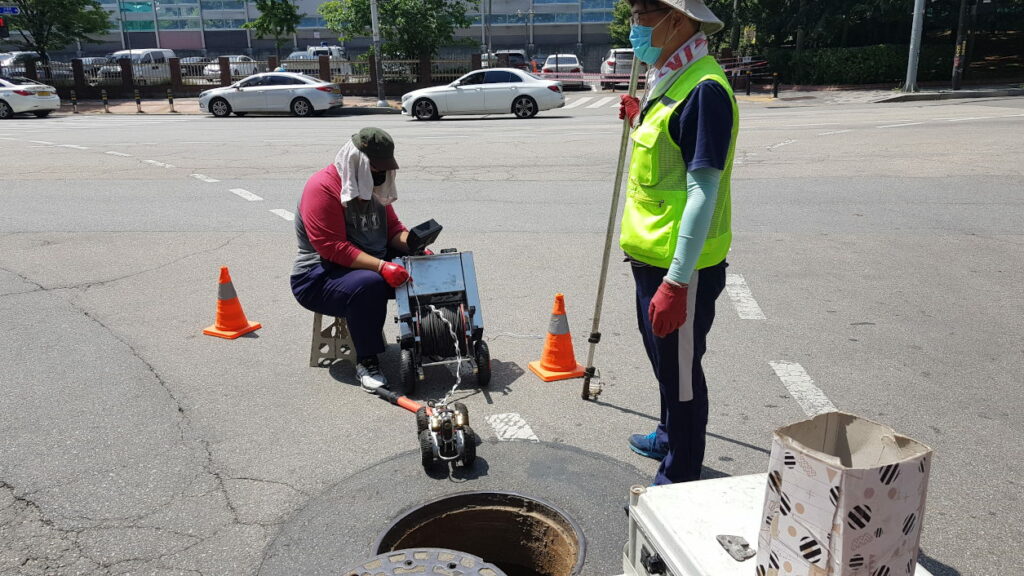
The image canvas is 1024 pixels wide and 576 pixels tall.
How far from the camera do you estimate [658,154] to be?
9.66ft

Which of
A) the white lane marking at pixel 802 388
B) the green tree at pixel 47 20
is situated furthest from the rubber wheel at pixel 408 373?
the green tree at pixel 47 20

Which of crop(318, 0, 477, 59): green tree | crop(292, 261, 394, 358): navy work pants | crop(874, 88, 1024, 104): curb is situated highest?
crop(318, 0, 477, 59): green tree

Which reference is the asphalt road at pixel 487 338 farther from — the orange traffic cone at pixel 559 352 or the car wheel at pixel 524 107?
the car wheel at pixel 524 107

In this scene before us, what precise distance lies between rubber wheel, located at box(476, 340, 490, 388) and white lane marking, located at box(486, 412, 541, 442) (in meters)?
0.38

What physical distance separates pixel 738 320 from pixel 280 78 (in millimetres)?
22088

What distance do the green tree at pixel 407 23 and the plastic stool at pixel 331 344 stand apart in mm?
29352

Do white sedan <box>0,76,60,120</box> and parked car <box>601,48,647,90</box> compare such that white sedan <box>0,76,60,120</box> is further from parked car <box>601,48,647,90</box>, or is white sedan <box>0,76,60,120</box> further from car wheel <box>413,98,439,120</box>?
parked car <box>601,48,647,90</box>

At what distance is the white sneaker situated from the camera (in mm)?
4609

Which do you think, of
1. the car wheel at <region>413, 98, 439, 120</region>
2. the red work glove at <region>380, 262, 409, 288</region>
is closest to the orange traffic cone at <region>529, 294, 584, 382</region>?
the red work glove at <region>380, 262, 409, 288</region>

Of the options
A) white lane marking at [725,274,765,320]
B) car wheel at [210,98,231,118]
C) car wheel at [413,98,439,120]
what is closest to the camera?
white lane marking at [725,274,765,320]

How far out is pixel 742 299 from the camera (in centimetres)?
621

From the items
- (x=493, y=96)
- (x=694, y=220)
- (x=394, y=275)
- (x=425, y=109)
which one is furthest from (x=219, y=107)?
(x=694, y=220)

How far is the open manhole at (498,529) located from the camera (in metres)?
3.33

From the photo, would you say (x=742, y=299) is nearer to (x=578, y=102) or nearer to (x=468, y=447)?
(x=468, y=447)
